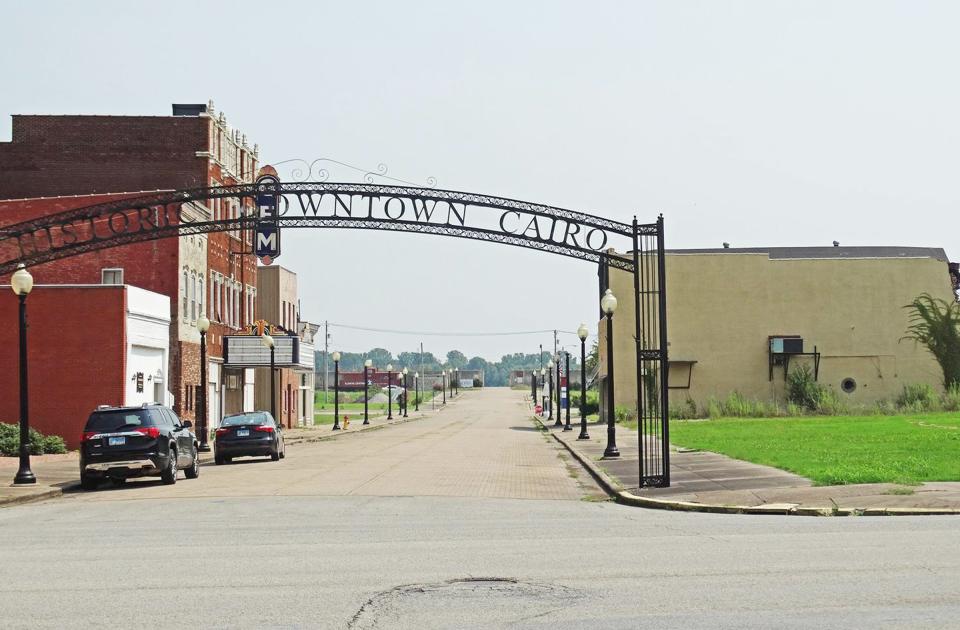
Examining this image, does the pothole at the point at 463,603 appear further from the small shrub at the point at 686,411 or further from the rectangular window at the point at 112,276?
the small shrub at the point at 686,411

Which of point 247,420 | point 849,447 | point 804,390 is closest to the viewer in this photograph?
point 849,447

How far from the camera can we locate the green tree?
203ft

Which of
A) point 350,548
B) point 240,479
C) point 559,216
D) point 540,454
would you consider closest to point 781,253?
point 540,454

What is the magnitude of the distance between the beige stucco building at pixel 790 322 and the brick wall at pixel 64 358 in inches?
1244

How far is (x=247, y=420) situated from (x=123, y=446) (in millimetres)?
9426

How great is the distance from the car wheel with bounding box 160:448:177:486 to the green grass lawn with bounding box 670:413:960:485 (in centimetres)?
1232

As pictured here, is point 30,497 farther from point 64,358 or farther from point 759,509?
point 64,358

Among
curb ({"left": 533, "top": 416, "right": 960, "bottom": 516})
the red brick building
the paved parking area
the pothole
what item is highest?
the red brick building

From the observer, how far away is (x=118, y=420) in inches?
1014

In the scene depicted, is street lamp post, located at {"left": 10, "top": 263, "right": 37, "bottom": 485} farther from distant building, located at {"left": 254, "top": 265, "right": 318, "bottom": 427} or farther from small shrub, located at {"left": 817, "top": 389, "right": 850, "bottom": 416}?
small shrub, located at {"left": 817, "top": 389, "right": 850, "bottom": 416}

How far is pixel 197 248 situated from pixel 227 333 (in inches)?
285

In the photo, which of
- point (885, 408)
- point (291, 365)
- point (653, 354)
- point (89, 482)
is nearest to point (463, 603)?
point (653, 354)

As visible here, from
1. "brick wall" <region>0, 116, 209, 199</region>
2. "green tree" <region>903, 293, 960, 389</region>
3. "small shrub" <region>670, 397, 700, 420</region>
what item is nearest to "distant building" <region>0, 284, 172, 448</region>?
"brick wall" <region>0, 116, 209, 199</region>

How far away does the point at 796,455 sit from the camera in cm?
2806
